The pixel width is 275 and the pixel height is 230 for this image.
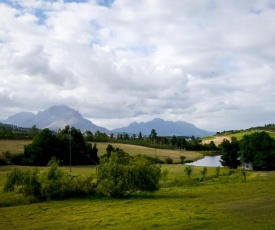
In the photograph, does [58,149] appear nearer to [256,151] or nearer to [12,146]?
[12,146]

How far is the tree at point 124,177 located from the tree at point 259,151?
65.0 meters

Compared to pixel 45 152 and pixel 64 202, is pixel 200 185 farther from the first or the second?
pixel 45 152

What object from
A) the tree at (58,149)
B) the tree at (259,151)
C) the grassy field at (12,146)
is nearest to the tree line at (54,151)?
the tree at (58,149)

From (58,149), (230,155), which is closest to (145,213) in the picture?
(58,149)

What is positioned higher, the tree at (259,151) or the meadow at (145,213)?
the tree at (259,151)

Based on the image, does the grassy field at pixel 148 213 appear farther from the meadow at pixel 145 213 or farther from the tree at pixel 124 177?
the tree at pixel 124 177

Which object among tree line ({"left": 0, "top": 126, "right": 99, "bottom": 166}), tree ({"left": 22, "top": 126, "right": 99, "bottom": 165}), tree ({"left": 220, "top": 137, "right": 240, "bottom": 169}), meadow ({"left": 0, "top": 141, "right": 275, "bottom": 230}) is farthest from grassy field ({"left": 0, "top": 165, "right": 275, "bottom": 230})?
tree ({"left": 220, "top": 137, "right": 240, "bottom": 169})

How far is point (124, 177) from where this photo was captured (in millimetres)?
64375

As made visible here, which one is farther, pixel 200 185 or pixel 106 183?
pixel 200 185

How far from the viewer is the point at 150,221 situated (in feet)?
126

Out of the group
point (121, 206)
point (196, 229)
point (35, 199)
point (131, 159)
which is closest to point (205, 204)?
point (121, 206)

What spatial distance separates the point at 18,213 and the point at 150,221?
20.0 m

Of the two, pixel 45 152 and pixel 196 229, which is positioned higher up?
pixel 45 152

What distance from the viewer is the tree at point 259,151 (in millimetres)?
119062
